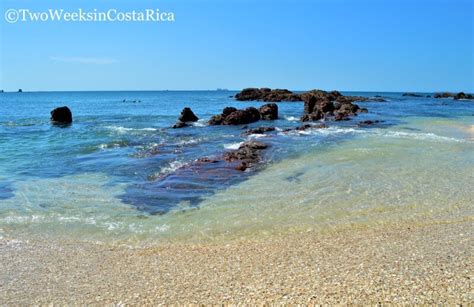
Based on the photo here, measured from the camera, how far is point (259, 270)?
22.2 feet

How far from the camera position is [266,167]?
16000mm

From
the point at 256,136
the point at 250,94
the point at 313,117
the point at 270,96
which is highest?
the point at 250,94

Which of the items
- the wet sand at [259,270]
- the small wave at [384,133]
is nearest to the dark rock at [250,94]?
→ the small wave at [384,133]

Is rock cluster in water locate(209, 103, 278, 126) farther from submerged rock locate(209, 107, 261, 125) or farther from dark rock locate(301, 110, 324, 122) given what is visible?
dark rock locate(301, 110, 324, 122)

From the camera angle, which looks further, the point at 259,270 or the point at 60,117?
the point at 60,117

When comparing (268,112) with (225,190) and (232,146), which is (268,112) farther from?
(225,190)

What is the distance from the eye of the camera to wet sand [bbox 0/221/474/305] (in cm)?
586

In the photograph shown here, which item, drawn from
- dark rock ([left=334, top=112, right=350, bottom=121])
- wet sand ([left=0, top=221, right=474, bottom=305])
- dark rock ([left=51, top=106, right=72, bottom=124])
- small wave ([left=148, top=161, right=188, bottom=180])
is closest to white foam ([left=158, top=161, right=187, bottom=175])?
small wave ([left=148, top=161, right=188, bottom=180])

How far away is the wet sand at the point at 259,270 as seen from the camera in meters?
5.86

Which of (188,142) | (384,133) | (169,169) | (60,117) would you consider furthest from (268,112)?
(169,169)

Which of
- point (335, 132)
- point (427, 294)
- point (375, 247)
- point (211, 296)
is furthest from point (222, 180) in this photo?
point (335, 132)

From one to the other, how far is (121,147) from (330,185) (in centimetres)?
1397

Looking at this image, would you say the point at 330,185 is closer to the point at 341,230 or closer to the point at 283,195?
the point at 283,195

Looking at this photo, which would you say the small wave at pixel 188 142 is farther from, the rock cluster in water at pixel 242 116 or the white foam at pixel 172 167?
the rock cluster in water at pixel 242 116
